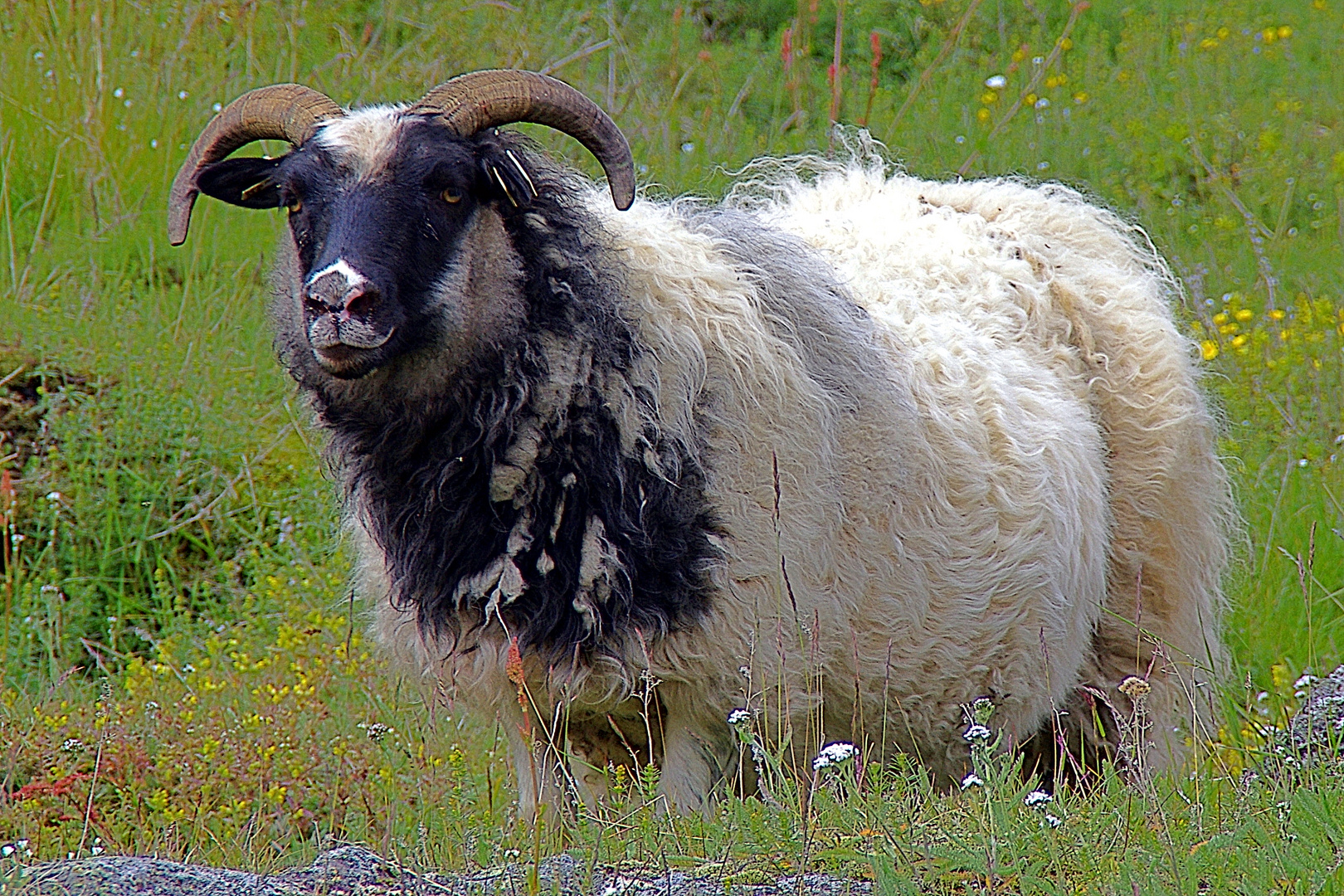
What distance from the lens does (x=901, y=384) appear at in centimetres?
436

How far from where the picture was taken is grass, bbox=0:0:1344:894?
3.13 meters

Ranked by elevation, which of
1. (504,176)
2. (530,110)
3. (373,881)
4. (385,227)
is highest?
(530,110)

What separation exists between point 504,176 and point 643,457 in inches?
32.0

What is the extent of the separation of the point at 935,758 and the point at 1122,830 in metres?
1.74

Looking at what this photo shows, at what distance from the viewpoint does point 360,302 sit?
11.4 ft

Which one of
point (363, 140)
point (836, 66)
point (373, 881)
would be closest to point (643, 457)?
point (363, 140)

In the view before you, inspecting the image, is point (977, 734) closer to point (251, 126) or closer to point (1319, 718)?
point (1319, 718)

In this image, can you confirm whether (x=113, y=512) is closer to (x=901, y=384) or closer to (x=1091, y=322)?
(x=901, y=384)

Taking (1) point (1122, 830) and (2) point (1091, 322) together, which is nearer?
(1) point (1122, 830)

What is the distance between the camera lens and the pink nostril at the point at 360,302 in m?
3.44

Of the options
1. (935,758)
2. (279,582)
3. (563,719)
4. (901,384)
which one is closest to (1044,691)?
(935,758)

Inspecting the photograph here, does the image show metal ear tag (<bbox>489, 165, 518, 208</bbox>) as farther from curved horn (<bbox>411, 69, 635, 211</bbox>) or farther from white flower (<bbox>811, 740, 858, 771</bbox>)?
white flower (<bbox>811, 740, 858, 771</bbox>)

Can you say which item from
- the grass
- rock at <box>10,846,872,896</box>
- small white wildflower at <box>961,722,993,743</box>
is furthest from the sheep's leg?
small white wildflower at <box>961,722,993,743</box>

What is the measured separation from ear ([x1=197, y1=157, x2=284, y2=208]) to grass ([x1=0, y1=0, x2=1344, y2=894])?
122 cm
